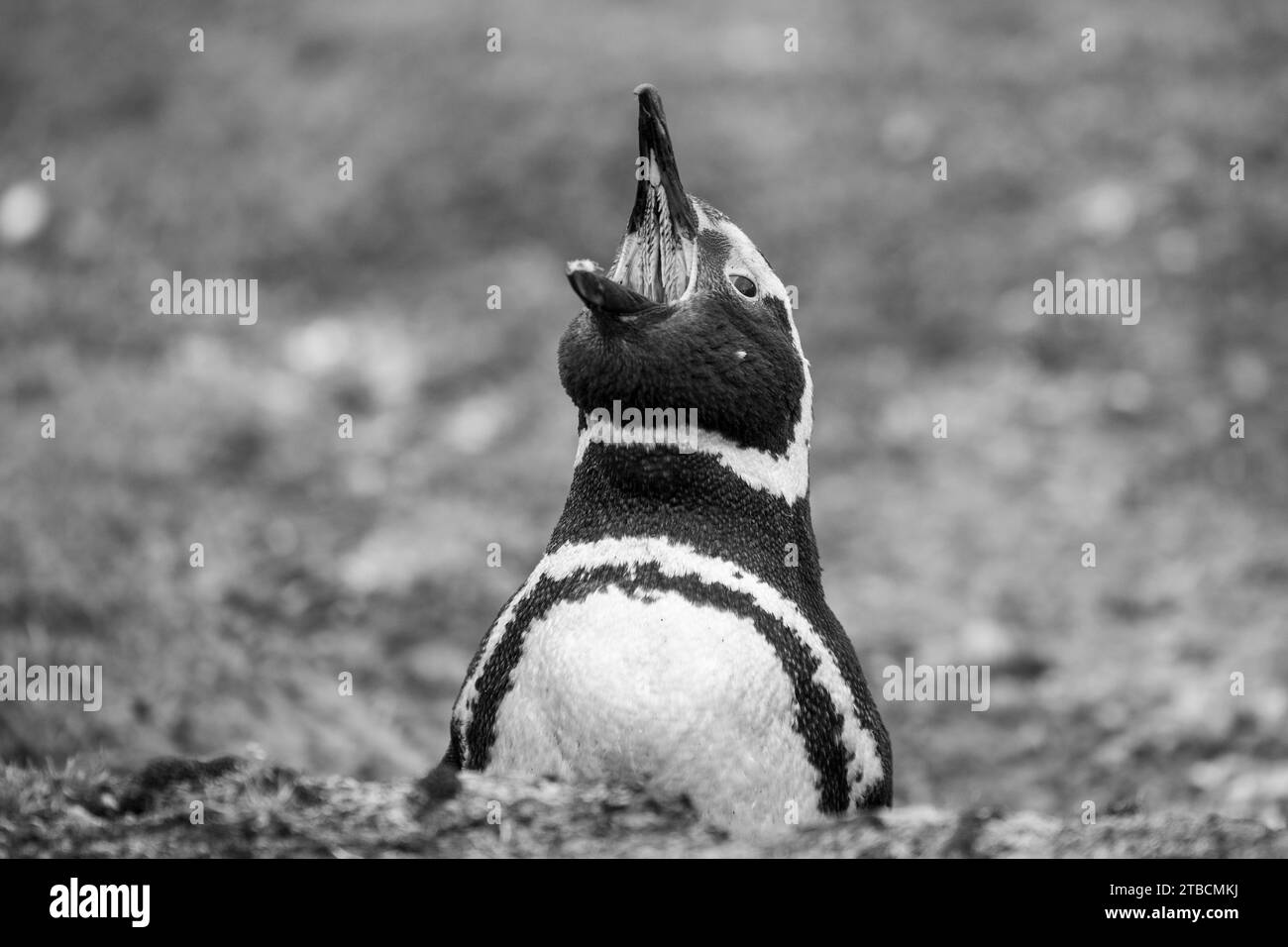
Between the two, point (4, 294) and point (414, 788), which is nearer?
point (414, 788)

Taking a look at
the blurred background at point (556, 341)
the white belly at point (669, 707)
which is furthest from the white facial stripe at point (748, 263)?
the blurred background at point (556, 341)

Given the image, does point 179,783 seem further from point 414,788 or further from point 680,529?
point 680,529

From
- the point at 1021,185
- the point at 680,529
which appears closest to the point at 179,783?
the point at 680,529

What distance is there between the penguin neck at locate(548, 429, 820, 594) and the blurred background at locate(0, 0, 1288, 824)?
2.62 m

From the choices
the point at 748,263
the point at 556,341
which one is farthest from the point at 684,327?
the point at 556,341

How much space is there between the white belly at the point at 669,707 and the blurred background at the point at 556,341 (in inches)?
104

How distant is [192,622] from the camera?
21.1 feet

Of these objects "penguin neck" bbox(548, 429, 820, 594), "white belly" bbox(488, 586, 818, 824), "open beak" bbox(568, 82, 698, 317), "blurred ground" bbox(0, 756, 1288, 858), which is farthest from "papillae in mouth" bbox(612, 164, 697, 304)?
"blurred ground" bbox(0, 756, 1288, 858)

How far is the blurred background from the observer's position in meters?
6.35

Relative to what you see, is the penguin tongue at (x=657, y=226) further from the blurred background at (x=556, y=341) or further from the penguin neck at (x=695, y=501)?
the blurred background at (x=556, y=341)

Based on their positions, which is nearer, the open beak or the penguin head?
the penguin head

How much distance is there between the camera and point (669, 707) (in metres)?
3.08

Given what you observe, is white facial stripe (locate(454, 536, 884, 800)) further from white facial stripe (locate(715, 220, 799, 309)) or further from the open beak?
white facial stripe (locate(715, 220, 799, 309))
